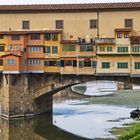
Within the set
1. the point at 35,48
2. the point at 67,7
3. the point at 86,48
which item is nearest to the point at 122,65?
the point at 86,48

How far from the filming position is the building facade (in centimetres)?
3766

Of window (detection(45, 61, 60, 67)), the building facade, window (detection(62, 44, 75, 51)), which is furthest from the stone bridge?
window (detection(62, 44, 75, 51))

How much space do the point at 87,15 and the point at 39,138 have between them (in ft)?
42.6

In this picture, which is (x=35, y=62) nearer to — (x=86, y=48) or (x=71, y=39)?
(x=71, y=39)

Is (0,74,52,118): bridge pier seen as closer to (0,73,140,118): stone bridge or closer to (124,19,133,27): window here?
(0,73,140,118): stone bridge

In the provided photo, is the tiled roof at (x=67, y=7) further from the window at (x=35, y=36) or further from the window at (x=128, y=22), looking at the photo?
the window at (x=35, y=36)

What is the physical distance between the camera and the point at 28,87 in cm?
4012

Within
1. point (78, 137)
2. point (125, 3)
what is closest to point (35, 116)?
point (78, 137)

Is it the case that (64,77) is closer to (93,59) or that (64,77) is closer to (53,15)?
(93,59)

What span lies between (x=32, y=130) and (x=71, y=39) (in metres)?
9.54

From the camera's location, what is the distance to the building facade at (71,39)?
37656 millimetres

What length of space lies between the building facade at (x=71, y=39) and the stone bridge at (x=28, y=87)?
0.78 m

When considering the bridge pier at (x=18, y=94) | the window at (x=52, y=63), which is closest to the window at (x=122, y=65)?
the window at (x=52, y=63)

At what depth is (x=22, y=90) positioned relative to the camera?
39.9 m
